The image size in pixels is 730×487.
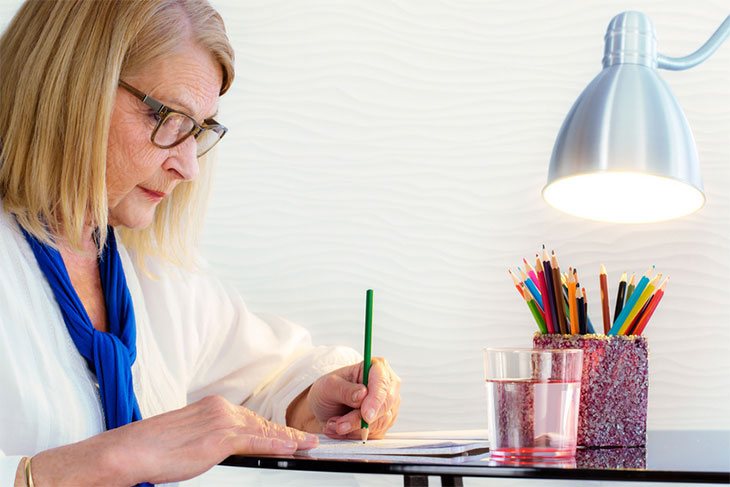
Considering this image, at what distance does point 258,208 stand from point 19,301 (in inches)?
24.0

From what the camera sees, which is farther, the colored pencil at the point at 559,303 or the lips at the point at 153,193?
the lips at the point at 153,193

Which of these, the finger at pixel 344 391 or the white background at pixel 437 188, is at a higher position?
the white background at pixel 437 188

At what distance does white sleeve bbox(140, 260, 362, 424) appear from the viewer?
1.53 m

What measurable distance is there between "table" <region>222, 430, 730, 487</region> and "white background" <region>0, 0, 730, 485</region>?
1.75 feet

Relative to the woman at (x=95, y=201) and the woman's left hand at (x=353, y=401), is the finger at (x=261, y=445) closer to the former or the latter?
the woman at (x=95, y=201)

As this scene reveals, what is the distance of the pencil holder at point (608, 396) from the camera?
43.6 inches

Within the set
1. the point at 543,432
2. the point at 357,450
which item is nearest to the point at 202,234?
the point at 357,450

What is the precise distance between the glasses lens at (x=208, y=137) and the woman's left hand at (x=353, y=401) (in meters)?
0.39

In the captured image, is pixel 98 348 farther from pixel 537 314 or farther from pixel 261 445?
pixel 537 314

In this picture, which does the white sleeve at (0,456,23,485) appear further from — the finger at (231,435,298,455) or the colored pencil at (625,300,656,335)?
the colored pencil at (625,300,656,335)

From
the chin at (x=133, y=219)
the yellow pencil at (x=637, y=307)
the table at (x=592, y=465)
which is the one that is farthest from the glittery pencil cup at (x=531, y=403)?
the chin at (x=133, y=219)

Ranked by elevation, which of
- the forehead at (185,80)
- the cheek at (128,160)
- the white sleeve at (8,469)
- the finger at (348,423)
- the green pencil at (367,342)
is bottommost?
the white sleeve at (8,469)

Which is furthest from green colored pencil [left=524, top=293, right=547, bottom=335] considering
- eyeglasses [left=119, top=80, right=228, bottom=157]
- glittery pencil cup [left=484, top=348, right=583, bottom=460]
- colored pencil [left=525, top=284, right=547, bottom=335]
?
eyeglasses [left=119, top=80, right=228, bottom=157]

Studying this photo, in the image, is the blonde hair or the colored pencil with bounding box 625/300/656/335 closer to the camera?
the colored pencil with bounding box 625/300/656/335
